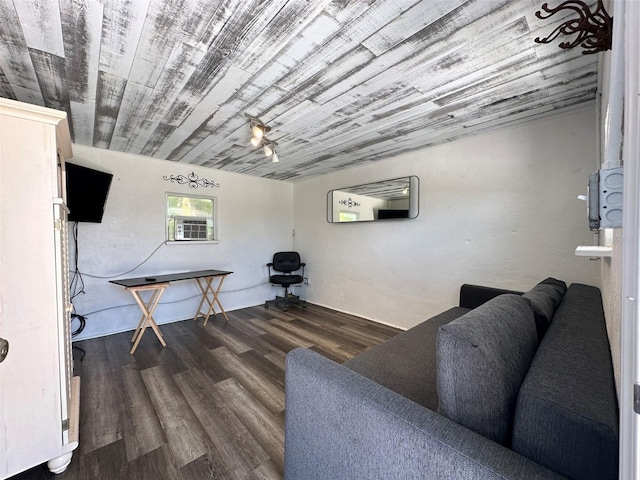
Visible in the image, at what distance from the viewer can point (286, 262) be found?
4.72 meters

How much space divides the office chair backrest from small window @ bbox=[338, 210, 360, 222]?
4.02ft

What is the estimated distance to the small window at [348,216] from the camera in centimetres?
390

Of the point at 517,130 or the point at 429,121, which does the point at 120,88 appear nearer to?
the point at 429,121

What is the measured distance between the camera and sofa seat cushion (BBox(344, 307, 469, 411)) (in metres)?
1.25

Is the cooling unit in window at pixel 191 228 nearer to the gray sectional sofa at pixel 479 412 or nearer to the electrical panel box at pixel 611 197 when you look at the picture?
the gray sectional sofa at pixel 479 412

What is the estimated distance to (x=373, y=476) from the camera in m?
0.81

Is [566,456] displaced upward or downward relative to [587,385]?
downward

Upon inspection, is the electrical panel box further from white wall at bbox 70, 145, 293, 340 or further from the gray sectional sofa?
white wall at bbox 70, 145, 293, 340

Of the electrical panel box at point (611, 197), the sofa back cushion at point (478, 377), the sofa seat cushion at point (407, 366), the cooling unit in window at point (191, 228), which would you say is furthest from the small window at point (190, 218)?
the electrical panel box at point (611, 197)

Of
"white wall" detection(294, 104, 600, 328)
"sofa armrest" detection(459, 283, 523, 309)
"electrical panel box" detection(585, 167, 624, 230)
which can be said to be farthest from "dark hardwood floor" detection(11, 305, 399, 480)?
"electrical panel box" detection(585, 167, 624, 230)

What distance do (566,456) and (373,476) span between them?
1.71 feet

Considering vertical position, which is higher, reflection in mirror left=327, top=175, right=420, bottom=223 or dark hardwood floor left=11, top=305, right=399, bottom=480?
reflection in mirror left=327, top=175, right=420, bottom=223

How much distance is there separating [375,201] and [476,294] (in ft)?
5.68

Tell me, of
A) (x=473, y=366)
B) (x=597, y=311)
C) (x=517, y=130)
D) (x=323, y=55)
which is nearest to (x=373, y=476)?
(x=473, y=366)
